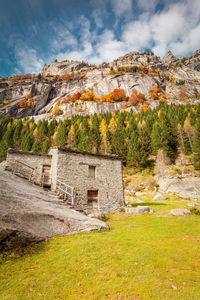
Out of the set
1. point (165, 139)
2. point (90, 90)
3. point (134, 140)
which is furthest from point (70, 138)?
point (90, 90)

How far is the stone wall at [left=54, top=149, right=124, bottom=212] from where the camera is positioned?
1472cm

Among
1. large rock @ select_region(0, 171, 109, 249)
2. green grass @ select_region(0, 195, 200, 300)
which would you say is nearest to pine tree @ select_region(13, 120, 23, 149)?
large rock @ select_region(0, 171, 109, 249)

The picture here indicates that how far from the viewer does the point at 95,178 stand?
1606 cm

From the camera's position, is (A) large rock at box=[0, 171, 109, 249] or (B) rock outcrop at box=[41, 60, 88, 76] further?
(B) rock outcrop at box=[41, 60, 88, 76]

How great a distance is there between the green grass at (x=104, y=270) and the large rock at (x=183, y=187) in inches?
767

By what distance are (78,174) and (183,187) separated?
2022 cm

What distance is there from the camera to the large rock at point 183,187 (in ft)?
78.1

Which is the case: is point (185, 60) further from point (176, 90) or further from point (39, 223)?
point (39, 223)

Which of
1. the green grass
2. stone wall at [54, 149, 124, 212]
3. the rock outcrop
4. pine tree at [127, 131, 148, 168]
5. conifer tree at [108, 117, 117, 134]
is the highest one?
the rock outcrop

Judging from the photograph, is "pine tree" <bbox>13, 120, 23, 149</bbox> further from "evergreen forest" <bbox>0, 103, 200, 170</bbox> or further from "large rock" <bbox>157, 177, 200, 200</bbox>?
"large rock" <bbox>157, 177, 200, 200</bbox>

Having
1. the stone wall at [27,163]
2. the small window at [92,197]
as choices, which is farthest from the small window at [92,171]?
the stone wall at [27,163]

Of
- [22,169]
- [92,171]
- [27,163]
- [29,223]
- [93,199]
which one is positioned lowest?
[93,199]

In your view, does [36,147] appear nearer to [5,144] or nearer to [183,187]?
[5,144]

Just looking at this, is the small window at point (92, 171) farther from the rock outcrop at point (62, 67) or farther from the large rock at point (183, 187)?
the rock outcrop at point (62, 67)
